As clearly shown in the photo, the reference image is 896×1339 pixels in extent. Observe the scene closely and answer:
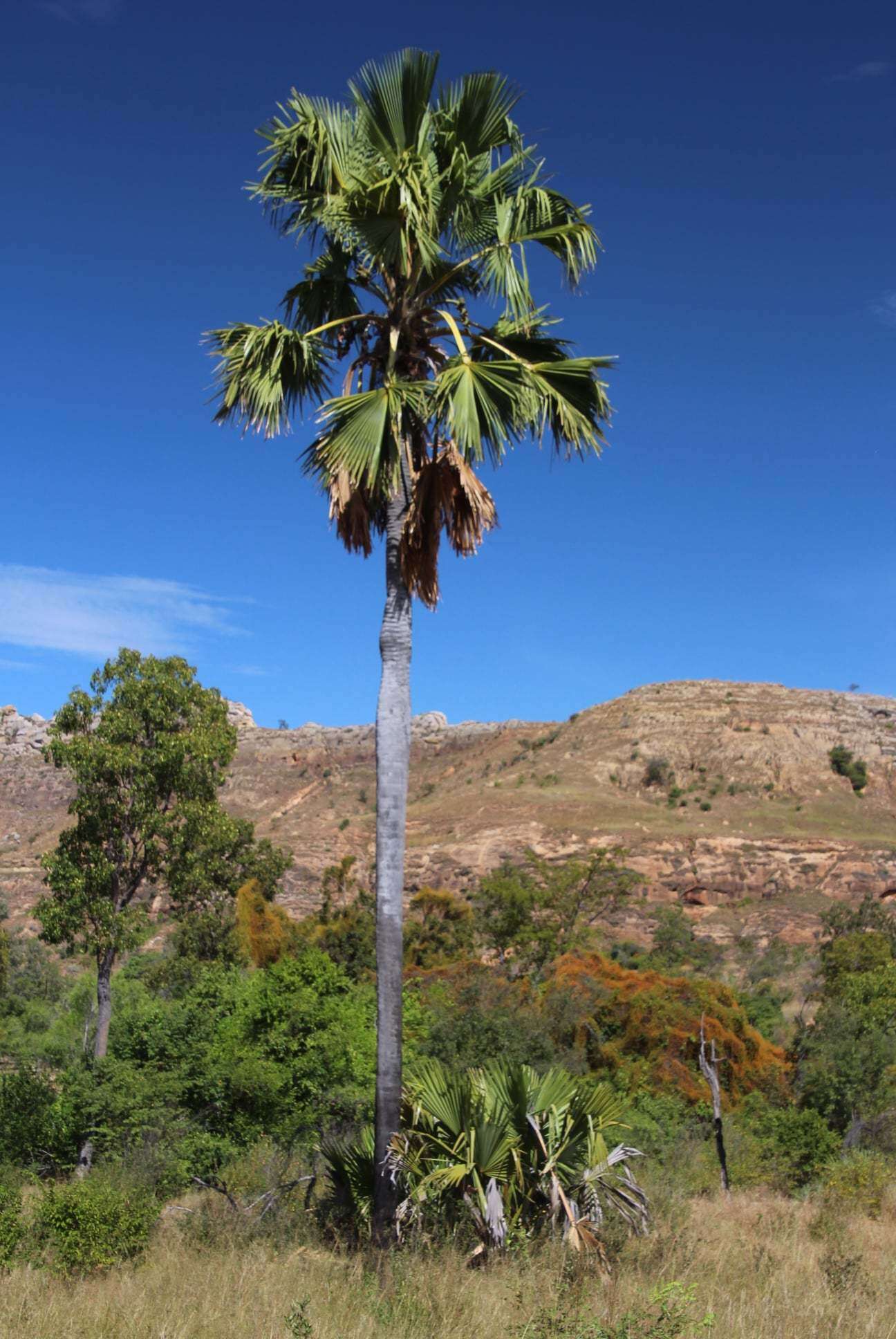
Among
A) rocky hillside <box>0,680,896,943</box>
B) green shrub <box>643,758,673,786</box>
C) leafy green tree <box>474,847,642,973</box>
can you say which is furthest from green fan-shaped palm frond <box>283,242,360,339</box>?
green shrub <box>643,758,673,786</box>

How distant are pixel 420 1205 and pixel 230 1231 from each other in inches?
73.0

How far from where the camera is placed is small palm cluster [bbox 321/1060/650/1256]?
7.40 m

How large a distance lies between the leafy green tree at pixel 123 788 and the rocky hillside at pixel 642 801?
30.0 metres

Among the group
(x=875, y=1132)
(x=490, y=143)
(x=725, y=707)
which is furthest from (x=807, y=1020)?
(x=725, y=707)

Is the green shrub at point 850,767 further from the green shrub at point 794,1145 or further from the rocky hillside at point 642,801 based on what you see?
the green shrub at point 794,1145

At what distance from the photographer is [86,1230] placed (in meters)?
8.35

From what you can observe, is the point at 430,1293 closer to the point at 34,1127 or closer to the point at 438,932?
the point at 34,1127

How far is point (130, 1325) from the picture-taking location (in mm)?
6152

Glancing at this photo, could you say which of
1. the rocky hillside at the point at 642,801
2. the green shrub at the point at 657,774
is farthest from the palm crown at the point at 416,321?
the green shrub at the point at 657,774

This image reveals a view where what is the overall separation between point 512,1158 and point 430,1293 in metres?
1.18

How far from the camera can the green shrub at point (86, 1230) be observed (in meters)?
8.22

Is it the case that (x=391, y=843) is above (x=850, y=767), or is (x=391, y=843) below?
below

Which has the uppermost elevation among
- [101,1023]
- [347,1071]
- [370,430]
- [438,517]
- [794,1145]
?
[370,430]

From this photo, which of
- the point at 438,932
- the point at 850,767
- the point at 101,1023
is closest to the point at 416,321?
the point at 101,1023
